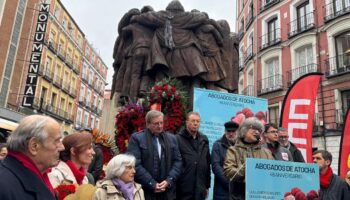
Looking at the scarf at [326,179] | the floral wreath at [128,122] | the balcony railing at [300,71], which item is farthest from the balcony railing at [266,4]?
the scarf at [326,179]

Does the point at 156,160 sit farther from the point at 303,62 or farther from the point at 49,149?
the point at 303,62

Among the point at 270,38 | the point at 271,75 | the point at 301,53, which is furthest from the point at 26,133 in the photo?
the point at 270,38

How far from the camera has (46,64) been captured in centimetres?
3136

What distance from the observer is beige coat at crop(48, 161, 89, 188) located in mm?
2414

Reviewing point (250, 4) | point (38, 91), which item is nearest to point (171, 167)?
point (250, 4)

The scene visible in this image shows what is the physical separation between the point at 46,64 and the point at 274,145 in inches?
1198

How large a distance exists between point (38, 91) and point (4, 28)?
30.4ft

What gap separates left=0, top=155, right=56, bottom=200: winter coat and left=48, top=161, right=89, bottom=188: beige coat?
2.65ft

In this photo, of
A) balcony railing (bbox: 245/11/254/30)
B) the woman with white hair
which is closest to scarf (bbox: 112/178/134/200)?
the woman with white hair

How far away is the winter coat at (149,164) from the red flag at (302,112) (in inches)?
133

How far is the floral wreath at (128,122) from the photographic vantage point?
17.2 ft

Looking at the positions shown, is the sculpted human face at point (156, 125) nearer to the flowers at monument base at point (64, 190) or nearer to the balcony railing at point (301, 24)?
the flowers at monument base at point (64, 190)

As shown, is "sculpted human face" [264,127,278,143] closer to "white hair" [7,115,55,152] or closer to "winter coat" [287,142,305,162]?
"winter coat" [287,142,305,162]

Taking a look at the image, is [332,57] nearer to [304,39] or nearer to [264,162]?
[304,39]
